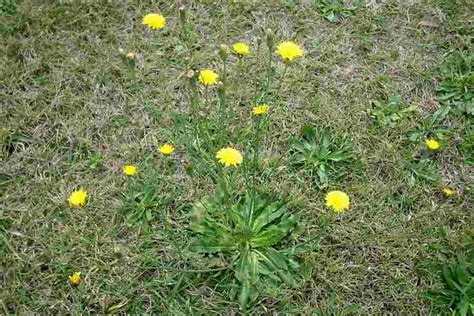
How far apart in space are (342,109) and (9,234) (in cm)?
172

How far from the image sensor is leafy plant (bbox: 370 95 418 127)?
8.75 ft

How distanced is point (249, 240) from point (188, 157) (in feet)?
1.86

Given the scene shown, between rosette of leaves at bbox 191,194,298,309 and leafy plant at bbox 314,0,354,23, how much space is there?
54.4 inches

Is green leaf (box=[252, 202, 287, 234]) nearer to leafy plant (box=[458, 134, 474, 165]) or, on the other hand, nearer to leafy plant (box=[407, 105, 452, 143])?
leafy plant (box=[407, 105, 452, 143])

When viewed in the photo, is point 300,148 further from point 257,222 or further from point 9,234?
point 9,234

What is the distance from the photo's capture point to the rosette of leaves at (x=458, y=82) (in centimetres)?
274

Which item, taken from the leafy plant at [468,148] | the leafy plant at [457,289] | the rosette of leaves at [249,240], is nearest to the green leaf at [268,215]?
the rosette of leaves at [249,240]

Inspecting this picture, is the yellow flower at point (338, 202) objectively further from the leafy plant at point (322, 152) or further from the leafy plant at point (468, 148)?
the leafy plant at point (468, 148)

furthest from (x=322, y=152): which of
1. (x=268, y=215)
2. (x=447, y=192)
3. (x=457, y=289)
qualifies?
(x=457, y=289)

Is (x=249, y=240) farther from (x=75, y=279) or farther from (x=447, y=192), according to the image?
(x=447, y=192)

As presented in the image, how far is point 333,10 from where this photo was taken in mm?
3117

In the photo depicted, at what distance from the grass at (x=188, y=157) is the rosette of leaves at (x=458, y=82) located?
0.05 metres

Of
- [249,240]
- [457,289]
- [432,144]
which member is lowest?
[457,289]


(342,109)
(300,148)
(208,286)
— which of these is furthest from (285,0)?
(208,286)
